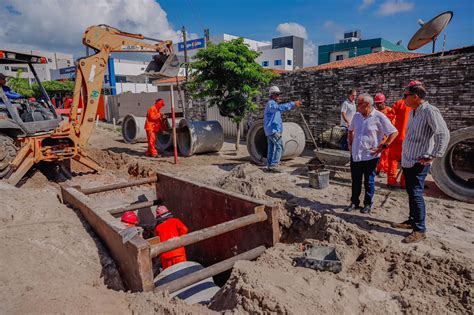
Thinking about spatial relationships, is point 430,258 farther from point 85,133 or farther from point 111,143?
point 111,143

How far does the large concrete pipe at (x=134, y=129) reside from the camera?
39.2 ft

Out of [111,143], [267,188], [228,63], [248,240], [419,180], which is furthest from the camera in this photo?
[111,143]

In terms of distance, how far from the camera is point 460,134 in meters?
5.01

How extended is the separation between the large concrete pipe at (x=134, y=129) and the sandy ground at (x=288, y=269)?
7.86 m

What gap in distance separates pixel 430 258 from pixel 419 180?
98 cm

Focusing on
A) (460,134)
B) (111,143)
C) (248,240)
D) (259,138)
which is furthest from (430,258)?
(111,143)

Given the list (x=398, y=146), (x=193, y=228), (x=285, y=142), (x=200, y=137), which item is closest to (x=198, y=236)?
(x=193, y=228)

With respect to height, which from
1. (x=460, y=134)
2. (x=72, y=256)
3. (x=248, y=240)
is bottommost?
(x=248, y=240)

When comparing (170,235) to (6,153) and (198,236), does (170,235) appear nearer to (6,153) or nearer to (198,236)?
(198,236)

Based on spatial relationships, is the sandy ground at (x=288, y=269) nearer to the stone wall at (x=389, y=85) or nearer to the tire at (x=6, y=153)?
the tire at (x=6, y=153)

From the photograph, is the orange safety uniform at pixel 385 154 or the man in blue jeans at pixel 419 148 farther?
the orange safety uniform at pixel 385 154

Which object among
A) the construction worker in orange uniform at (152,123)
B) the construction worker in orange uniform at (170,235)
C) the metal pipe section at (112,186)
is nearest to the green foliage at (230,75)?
the construction worker in orange uniform at (152,123)

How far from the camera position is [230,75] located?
8703 millimetres

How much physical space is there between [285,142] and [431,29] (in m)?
4.02
